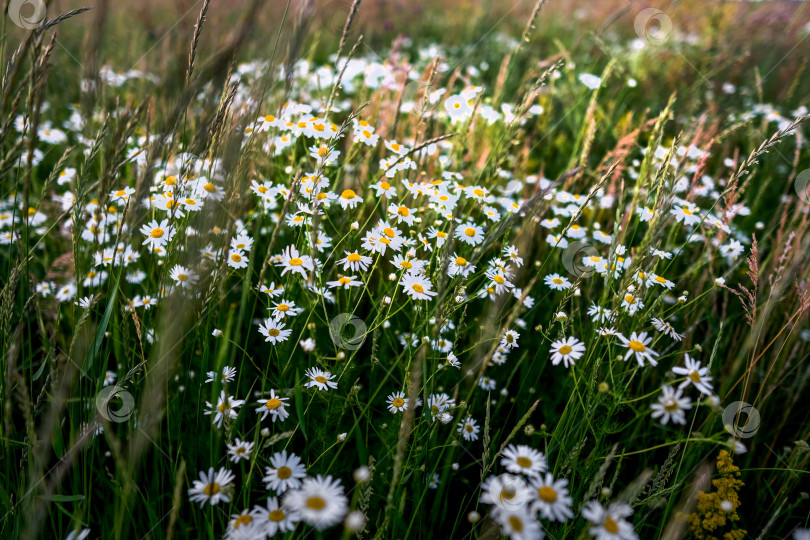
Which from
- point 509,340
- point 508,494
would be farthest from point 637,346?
point 508,494

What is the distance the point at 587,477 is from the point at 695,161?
1.95m

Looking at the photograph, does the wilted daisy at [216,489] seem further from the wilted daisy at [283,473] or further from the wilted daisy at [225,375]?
the wilted daisy at [225,375]

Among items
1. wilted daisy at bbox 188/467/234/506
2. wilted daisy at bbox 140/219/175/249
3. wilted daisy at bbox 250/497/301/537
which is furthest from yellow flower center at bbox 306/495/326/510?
wilted daisy at bbox 140/219/175/249

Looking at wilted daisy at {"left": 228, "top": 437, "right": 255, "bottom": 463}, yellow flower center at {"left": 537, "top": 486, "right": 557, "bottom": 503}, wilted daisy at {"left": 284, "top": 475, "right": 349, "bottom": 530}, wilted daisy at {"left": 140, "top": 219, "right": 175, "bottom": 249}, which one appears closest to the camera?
wilted daisy at {"left": 284, "top": 475, "right": 349, "bottom": 530}

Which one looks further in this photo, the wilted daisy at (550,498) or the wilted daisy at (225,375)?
the wilted daisy at (225,375)

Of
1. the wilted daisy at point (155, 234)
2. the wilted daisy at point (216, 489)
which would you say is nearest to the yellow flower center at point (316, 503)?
the wilted daisy at point (216, 489)

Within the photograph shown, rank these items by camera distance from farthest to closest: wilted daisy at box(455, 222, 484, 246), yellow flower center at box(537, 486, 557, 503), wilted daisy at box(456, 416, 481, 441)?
1. wilted daisy at box(455, 222, 484, 246)
2. wilted daisy at box(456, 416, 481, 441)
3. yellow flower center at box(537, 486, 557, 503)

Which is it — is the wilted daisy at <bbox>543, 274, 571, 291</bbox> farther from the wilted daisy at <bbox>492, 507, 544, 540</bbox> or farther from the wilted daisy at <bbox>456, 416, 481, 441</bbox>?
the wilted daisy at <bbox>492, 507, 544, 540</bbox>

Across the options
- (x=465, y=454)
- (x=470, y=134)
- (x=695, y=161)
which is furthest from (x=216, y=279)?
(x=695, y=161)

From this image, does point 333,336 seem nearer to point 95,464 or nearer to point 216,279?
point 216,279

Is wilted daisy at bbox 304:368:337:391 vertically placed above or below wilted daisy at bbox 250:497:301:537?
above

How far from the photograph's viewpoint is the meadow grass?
0.90 m

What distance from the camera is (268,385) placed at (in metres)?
1.53

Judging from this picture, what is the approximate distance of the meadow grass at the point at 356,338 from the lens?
0.90 meters
